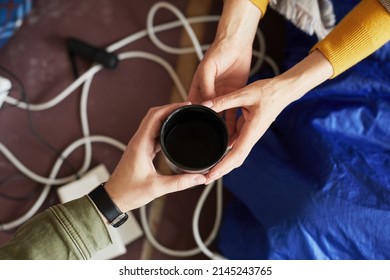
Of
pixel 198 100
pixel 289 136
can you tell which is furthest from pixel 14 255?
A: pixel 289 136

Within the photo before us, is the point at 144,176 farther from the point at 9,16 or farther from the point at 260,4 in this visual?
the point at 9,16

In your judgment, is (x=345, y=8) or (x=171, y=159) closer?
(x=171, y=159)

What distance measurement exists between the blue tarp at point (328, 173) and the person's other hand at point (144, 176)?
0.26m

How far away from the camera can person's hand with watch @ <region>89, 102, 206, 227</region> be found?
0.63 m

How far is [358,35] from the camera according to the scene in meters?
0.70

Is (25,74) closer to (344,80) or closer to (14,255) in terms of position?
(14,255)

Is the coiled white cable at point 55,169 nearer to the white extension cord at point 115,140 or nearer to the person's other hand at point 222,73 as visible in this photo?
the white extension cord at point 115,140

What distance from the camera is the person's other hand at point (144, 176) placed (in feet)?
2.06

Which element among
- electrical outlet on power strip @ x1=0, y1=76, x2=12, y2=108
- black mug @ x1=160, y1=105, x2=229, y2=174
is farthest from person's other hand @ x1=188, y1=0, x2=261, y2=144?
electrical outlet on power strip @ x1=0, y1=76, x2=12, y2=108

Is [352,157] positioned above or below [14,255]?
below

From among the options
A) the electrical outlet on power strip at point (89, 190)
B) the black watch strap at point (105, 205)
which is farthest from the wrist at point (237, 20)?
the electrical outlet on power strip at point (89, 190)
